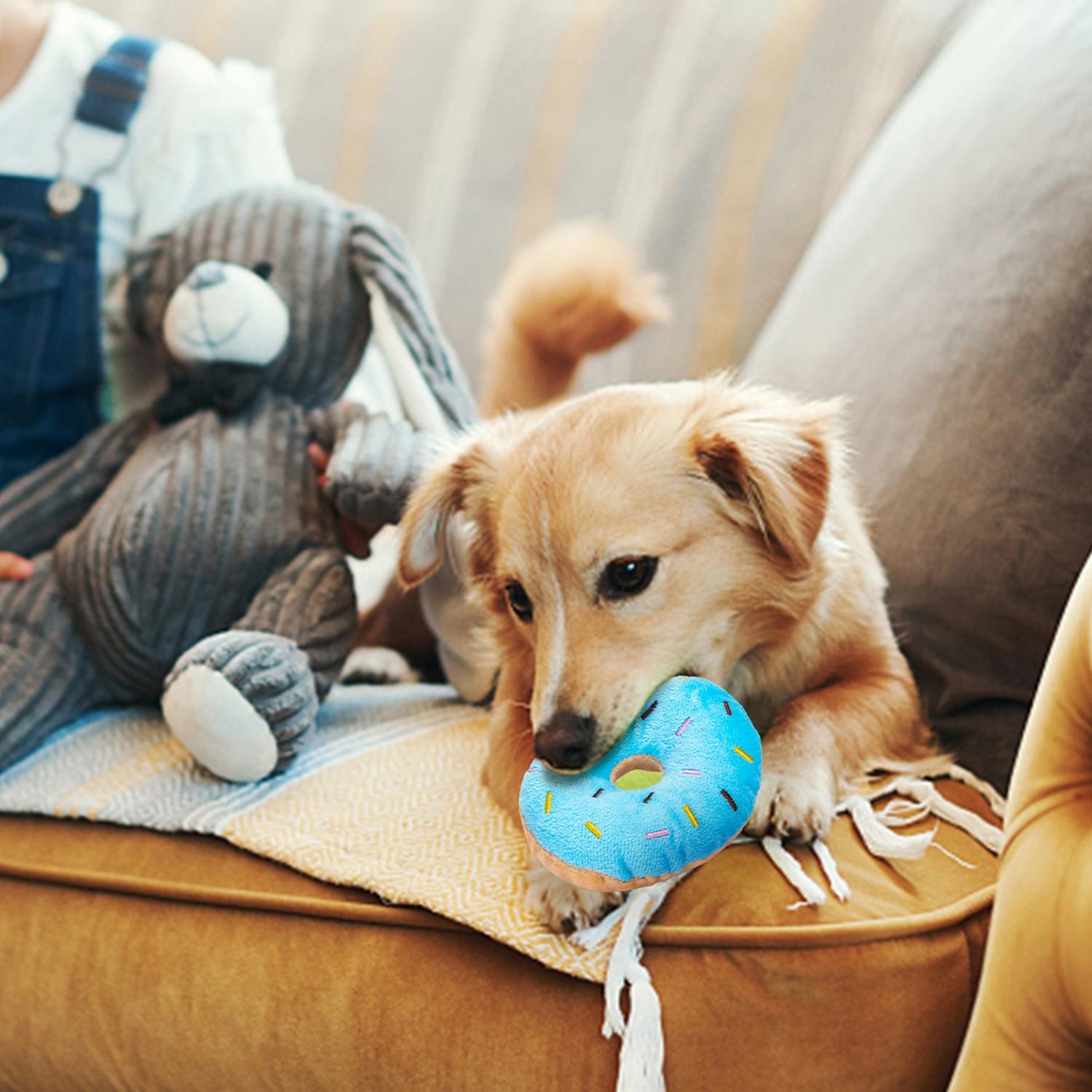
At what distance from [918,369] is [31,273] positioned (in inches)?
43.5

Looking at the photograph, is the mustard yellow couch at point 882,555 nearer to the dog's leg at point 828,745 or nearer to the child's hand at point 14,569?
the dog's leg at point 828,745

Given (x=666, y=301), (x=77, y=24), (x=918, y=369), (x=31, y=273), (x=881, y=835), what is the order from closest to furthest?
(x=881, y=835)
(x=918, y=369)
(x=31, y=273)
(x=77, y=24)
(x=666, y=301)

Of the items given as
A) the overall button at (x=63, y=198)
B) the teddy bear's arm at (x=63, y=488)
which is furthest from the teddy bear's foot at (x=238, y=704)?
the overall button at (x=63, y=198)

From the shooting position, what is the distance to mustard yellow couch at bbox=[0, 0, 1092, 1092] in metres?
0.82

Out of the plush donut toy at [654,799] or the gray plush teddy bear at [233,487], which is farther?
the gray plush teddy bear at [233,487]

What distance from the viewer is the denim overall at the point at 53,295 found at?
1.47m

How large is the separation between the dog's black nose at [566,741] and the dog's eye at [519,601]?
183 mm

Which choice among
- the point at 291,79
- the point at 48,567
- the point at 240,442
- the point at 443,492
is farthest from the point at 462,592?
the point at 291,79

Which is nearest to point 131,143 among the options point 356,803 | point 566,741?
point 356,803

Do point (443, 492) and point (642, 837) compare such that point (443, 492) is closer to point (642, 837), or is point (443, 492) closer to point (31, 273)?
point (642, 837)

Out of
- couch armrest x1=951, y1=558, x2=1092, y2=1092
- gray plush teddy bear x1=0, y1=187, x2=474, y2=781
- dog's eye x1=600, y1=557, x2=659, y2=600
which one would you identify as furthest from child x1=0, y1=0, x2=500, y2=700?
couch armrest x1=951, y1=558, x2=1092, y2=1092

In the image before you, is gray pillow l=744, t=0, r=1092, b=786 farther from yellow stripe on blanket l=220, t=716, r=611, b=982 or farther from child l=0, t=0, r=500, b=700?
child l=0, t=0, r=500, b=700

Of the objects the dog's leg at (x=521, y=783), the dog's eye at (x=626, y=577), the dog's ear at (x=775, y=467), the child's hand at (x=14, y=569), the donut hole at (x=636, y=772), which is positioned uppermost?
the dog's ear at (x=775, y=467)

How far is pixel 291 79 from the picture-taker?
213 cm
